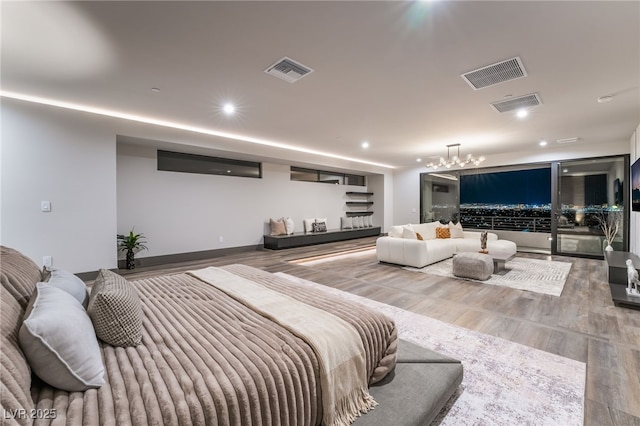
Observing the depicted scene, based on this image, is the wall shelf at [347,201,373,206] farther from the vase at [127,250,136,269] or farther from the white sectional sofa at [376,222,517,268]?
the vase at [127,250,136,269]

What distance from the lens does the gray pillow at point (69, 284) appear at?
1.47 metres

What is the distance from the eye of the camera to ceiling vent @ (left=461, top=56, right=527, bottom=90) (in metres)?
2.76

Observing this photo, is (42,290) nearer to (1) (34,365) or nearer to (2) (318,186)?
(1) (34,365)

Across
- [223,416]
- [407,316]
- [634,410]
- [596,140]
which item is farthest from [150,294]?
[596,140]

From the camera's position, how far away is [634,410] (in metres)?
1.67

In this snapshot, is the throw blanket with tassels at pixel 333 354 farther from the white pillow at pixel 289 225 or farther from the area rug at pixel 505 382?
the white pillow at pixel 289 225

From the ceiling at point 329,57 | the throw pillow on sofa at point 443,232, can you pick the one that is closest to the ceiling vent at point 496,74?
the ceiling at point 329,57

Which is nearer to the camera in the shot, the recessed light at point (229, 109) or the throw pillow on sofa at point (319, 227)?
the recessed light at point (229, 109)

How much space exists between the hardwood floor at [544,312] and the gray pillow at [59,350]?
2.56 m

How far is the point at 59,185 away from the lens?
401 centimetres

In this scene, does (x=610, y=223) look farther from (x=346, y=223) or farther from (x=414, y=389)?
(x=414, y=389)

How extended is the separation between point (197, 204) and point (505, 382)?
5.99 metres

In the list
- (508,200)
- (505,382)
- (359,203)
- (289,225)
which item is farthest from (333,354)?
(359,203)

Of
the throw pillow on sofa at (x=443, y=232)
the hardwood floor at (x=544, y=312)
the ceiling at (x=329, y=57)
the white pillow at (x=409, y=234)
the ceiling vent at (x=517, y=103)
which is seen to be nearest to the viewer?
the hardwood floor at (x=544, y=312)
